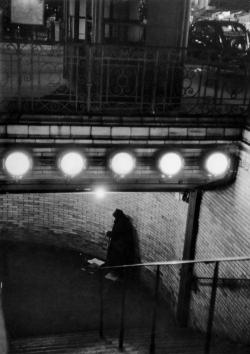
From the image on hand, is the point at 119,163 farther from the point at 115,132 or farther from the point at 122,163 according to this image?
the point at 115,132

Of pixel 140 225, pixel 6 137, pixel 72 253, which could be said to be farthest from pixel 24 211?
pixel 6 137

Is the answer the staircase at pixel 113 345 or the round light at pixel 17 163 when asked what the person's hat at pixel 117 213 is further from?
the round light at pixel 17 163

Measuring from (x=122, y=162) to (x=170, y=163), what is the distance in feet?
2.82

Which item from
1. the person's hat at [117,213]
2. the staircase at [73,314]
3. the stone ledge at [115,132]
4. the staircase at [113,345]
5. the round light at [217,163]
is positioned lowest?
the staircase at [73,314]

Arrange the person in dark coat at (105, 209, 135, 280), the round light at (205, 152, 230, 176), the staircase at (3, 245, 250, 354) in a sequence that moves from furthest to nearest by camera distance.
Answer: the person in dark coat at (105, 209, 135, 280)
the staircase at (3, 245, 250, 354)
the round light at (205, 152, 230, 176)

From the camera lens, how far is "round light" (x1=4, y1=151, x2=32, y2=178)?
7129mm

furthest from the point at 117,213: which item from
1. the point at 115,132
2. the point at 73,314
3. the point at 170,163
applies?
the point at 115,132

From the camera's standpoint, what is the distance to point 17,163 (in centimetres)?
720

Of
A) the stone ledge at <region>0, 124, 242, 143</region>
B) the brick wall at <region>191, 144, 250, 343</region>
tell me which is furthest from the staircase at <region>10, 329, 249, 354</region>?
the stone ledge at <region>0, 124, 242, 143</region>

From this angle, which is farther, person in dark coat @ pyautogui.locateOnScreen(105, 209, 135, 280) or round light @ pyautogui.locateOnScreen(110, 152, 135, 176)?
person in dark coat @ pyautogui.locateOnScreen(105, 209, 135, 280)

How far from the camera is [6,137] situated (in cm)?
704

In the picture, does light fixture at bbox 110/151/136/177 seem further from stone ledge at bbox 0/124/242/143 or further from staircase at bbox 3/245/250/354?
staircase at bbox 3/245/250/354

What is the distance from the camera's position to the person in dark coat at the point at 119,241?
444 inches

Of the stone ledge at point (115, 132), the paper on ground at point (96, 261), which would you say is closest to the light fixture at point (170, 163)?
A: the stone ledge at point (115, 132)
